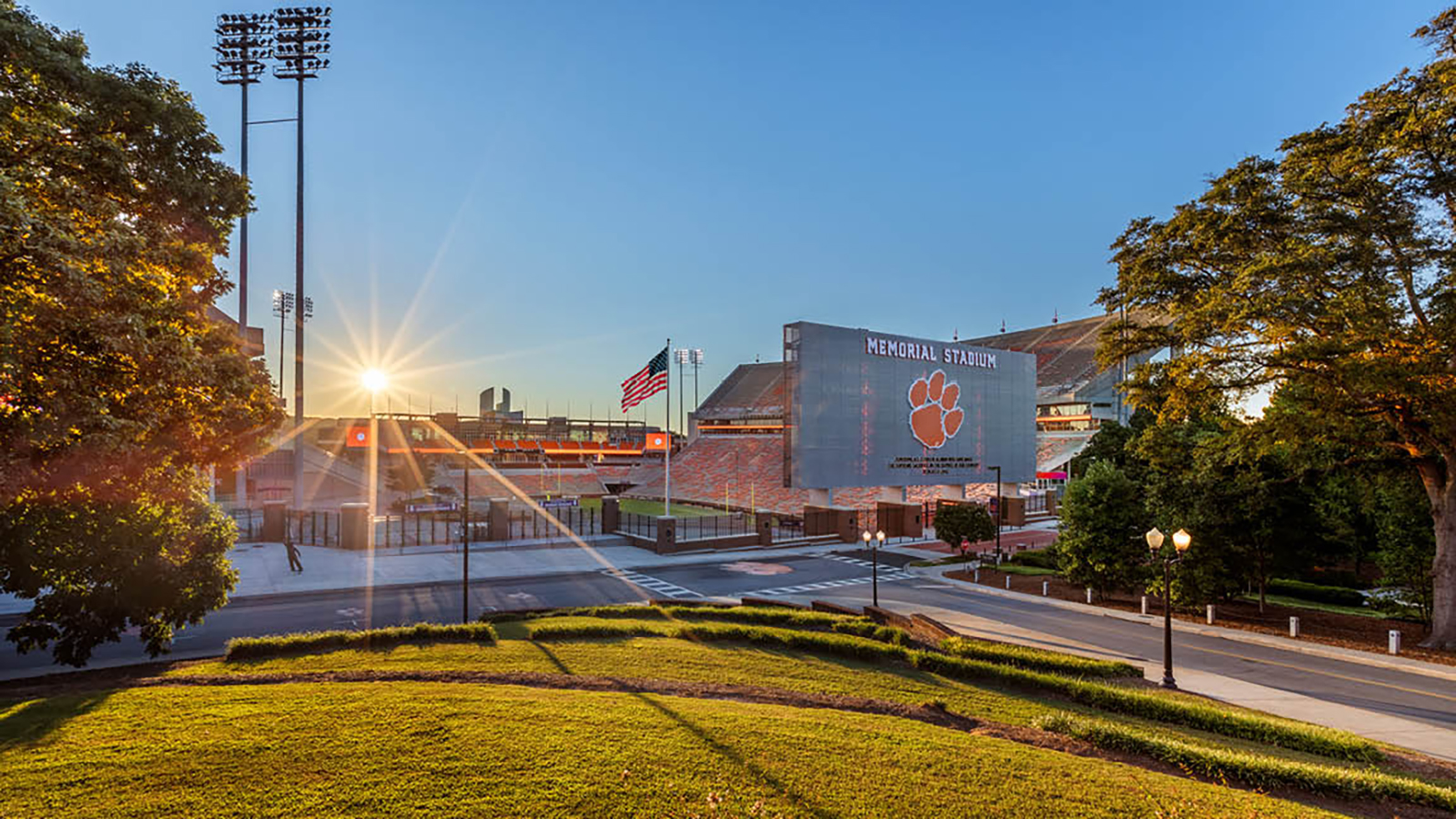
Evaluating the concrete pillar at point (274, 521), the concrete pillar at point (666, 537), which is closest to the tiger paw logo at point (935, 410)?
the concrete pillar at point (666, 537)

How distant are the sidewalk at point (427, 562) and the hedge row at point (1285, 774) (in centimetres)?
2516

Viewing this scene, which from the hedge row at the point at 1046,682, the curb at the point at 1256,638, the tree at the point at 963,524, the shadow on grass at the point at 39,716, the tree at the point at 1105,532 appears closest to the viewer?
the shadow on grass at the point at 39,716

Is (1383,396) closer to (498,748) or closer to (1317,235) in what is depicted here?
(1317,235)

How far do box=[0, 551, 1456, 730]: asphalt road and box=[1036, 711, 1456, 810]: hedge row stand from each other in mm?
9242

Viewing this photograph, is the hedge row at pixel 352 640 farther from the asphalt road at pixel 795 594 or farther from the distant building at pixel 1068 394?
the distant building at pixel 1068 394

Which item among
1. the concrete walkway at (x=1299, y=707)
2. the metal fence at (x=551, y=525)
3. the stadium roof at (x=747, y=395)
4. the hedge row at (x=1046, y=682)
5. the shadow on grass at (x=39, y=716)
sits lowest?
the concrete walkway at (x=1299, y=707)

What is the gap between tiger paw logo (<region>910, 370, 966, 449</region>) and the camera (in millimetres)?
50781

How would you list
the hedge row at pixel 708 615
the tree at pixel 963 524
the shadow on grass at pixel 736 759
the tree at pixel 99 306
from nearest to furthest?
the shadow on grass at pixel 736 759 → the tree at pixel 99 306 → the hedge row at pixel 708 615 → the tree at pixel 963 524

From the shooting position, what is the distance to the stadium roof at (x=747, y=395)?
363ft

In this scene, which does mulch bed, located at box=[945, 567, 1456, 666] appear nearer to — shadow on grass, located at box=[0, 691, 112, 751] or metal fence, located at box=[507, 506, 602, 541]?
metal fence, located at box=[507, 506, 602, 541]

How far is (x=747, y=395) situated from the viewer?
4862 inches

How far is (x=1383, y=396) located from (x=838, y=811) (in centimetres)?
2258

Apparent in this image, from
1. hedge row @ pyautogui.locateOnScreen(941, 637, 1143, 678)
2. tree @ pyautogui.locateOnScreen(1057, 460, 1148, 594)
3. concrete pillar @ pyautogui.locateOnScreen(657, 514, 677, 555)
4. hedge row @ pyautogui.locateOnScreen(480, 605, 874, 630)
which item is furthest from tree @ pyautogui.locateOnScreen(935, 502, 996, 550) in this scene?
→ hedge row @ pyautogui.locateOnScreen(941, 637, 1143, 678)

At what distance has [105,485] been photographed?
1041cm
